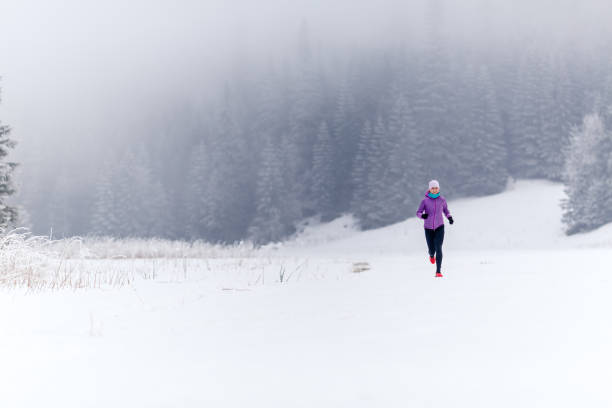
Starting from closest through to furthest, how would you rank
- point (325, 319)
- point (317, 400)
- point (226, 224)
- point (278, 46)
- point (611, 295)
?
point (317, 400), point (325, 319), point (611, 295), point (226, 224), point (278, 46)

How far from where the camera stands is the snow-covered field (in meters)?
2.52

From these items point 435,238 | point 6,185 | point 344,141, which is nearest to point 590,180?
point 344,141

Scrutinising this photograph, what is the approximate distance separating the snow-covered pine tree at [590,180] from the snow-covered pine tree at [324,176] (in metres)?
24.5

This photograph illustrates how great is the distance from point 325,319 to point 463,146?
46308 mm

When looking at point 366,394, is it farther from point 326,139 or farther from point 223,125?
point 223,125

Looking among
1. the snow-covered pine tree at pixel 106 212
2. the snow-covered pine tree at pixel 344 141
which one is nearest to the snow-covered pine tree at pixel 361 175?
the snow-covered pine tree at pixel 344 141

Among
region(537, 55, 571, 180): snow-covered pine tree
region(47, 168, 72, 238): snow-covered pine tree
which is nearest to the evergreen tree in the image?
region(537, 55, 571, 180): snow-covered pine tree

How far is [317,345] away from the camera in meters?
3.52

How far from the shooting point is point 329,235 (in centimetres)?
4684

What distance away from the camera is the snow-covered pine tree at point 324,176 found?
5275cm

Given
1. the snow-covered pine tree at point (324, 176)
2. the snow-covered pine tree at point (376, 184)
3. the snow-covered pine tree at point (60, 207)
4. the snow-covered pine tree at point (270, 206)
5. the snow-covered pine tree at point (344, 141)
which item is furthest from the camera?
the snow-covered pine tree at point (60, 207)

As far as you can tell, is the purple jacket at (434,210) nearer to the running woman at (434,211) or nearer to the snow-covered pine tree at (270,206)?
the running woman at (434,211)

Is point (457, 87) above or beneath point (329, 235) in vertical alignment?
above

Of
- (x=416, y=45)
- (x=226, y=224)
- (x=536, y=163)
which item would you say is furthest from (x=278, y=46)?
(x=536, y=163)
